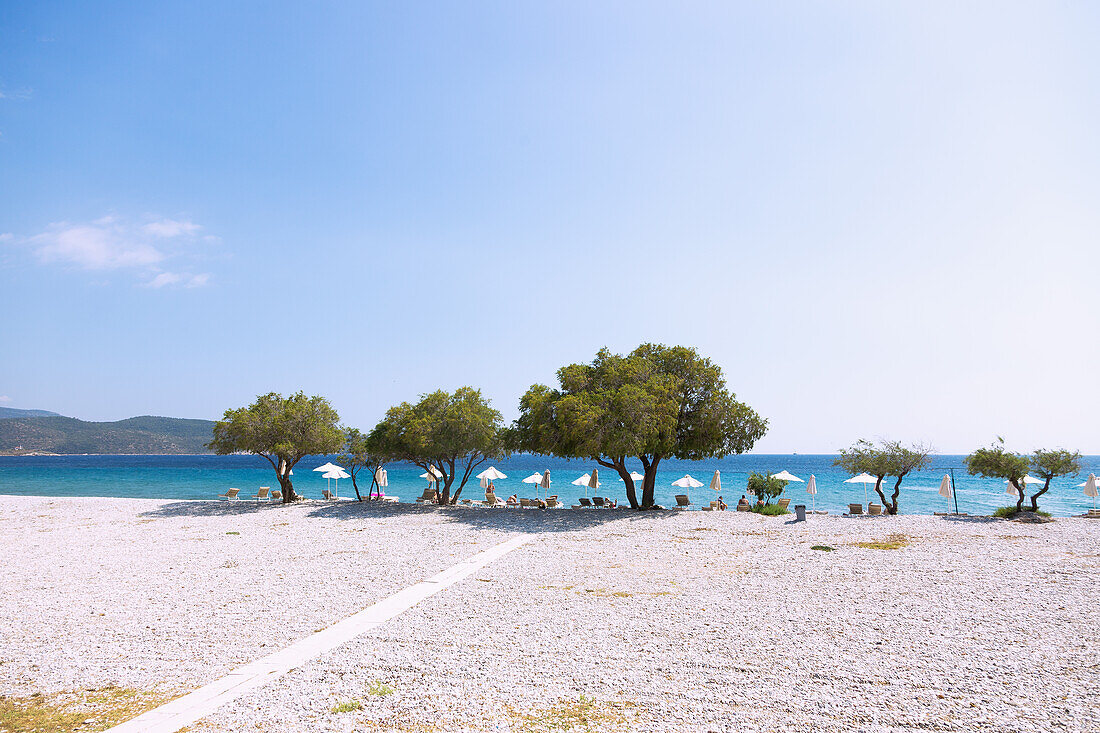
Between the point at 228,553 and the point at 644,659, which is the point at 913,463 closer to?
the point at 644,659

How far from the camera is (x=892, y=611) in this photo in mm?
9953

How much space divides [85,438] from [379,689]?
8646 inches

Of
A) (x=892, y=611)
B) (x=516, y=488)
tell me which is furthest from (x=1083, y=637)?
(x=516, y=488)

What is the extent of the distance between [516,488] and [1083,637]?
180 ft

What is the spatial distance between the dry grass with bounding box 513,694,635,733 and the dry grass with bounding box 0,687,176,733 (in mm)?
4111

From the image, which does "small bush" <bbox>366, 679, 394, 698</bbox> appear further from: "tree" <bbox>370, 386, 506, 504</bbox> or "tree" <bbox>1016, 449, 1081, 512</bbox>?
"tree" <bbox>1016, 449, 1081, 512</bbox>

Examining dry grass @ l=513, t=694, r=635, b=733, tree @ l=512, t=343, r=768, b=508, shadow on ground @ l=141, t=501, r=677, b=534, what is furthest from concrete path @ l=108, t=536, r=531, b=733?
tree @ l=512, t=343, r=768, b=508

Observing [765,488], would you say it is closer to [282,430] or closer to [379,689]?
[282,430]

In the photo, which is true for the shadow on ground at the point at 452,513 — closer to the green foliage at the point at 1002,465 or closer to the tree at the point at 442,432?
the tree at the point at 442,432

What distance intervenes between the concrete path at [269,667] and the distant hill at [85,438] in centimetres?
18759

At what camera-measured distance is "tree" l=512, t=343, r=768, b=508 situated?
22.9 meters

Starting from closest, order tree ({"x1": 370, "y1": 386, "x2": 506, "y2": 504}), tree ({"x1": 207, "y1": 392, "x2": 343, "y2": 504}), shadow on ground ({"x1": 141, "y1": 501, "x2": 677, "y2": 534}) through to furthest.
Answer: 1. shadow on ground ({"x1": 141, "y1": 501, "x2": 677, "y2": 534})
2. tree ({"x1": 370, "y1": 386, "x2": 506, "y2": 504})
3. tree ({"x1": 207, "y1": 392, "x2": 343, "y2": 504})

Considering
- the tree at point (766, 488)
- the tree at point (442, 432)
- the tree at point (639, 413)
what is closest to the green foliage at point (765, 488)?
the tree at point (766, 488)

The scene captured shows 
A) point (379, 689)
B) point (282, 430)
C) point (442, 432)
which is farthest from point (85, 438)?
point (379, 689)
